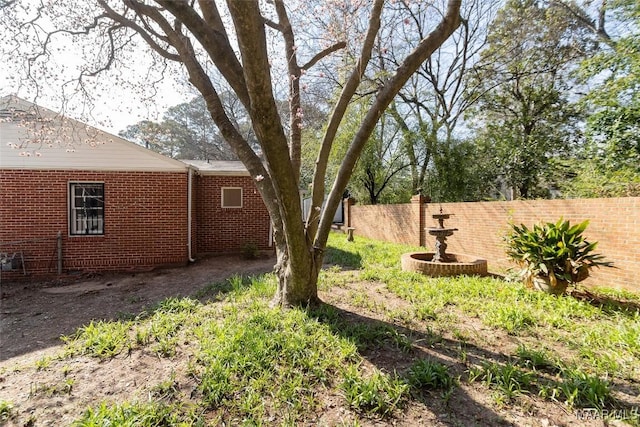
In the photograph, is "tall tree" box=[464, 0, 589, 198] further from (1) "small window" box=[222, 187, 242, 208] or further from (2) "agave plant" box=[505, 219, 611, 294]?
(1) "small window" box=[222, 187, 242, 208]

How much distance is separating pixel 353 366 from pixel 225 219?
24.5 ft

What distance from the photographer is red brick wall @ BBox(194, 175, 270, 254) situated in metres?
9.05

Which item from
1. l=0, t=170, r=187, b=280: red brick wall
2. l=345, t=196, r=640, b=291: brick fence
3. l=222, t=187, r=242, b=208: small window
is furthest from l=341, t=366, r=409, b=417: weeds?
l=222, t=187, r=242, b=208: small window

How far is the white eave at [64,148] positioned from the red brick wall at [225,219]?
170 cm

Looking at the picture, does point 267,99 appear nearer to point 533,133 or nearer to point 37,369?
point 37,369

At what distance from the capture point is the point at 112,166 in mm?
7293

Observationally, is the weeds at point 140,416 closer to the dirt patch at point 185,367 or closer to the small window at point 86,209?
the dirt patch at point 185,367

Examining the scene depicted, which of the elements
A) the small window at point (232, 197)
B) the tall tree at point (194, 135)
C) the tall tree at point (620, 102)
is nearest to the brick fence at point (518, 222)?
the tall tree at point (620, 102)

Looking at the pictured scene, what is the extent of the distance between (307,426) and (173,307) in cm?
314

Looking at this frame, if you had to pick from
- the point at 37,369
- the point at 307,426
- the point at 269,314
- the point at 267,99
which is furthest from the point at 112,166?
the point at 307,426

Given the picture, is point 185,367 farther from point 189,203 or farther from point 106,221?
point 106,221

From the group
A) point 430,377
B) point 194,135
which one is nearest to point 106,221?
point 430,377

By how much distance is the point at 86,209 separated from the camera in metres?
7.41

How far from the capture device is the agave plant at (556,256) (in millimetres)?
4113
